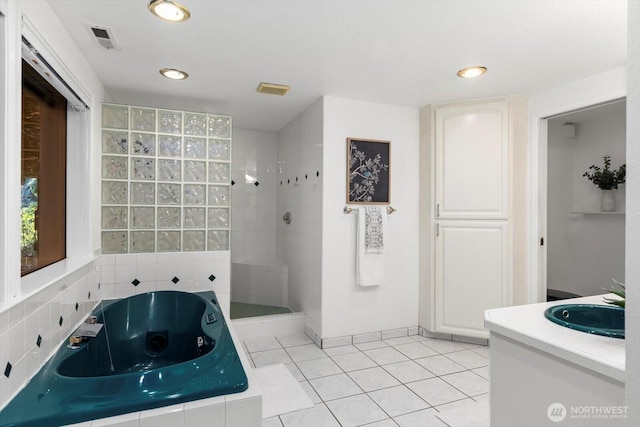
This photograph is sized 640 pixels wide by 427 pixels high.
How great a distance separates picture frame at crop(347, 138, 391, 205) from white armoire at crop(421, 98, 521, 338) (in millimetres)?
387

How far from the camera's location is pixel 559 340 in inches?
→ 42.4

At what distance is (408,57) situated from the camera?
2.13 metres

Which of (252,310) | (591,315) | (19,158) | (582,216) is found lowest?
(252,310)

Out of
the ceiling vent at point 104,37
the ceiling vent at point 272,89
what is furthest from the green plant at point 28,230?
the ceiling vent at point 272,89

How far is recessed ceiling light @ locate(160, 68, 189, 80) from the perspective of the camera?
2.33 meters

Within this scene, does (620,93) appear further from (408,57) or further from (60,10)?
(60,10)

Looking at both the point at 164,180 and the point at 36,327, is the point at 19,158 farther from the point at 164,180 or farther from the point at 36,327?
the point at 164,180

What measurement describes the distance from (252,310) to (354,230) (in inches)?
55.2

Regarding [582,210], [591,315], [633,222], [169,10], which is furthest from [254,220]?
[582,210]

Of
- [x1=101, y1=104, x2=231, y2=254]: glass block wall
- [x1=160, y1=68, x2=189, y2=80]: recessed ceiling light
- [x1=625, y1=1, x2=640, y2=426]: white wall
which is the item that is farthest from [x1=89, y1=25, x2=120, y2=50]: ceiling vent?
[x1=625, y1=1, x2=640, y2=426]: white wall

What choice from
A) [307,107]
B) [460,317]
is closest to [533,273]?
[460,317]

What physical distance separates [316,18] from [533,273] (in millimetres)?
2572

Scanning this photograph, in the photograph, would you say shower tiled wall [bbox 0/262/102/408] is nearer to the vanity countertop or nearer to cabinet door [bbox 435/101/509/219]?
the vanity countertop

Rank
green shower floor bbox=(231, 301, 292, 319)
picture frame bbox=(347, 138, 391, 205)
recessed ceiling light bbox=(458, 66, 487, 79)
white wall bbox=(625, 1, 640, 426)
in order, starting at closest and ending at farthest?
white wall bbox=(625, 1, 640, 426)
recessed ceiling light bbox=(458, 66, 487, 79)
picture frame bbox=(347, 138, 391, 205)
green shower floor bbox=(231, 301, 292, 319)
